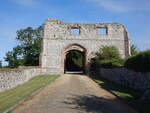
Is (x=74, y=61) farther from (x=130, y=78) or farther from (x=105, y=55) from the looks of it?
(x=130, y=78)

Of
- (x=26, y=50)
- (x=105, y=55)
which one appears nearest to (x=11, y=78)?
(x=105, y=55)

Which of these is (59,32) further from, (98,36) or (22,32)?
(22,32)

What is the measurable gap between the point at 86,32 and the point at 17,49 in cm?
2215

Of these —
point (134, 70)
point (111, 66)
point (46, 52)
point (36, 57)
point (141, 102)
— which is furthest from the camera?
point (36, 57)

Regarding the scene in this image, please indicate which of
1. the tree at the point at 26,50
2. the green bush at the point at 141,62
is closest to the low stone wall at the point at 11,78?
the green bush at the point at 141,62

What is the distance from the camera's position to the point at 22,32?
48781 mm

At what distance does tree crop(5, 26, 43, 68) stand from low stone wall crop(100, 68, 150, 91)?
2855cm

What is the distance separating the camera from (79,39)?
31.5m

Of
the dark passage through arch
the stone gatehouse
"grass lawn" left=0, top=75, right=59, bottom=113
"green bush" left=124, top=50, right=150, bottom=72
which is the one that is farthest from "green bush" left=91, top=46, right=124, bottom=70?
the dark passage through arch

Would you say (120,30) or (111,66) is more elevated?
(120,30)

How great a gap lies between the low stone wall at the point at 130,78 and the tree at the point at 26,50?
28554mm

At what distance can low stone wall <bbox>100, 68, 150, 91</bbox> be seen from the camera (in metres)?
12.4

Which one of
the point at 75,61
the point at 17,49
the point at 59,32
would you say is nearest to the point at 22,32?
the point at 17,49

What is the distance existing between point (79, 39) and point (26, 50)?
20.1 metres
